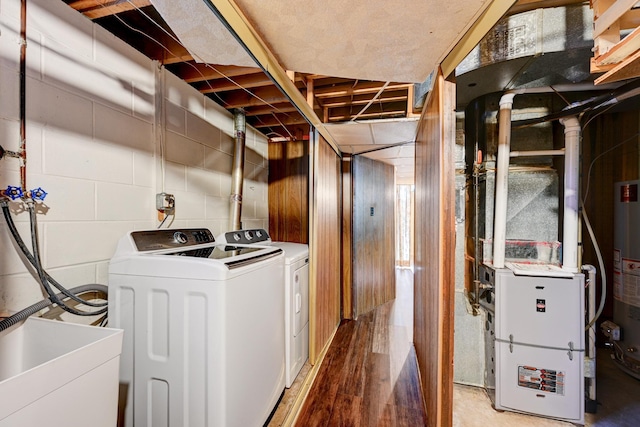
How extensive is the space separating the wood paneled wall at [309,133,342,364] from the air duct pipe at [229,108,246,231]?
2.38 ft

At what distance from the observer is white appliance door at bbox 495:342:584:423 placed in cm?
178

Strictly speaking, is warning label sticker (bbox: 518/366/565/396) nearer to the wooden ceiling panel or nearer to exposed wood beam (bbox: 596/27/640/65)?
exposed wood beam (bbox: 596/27/640/65)

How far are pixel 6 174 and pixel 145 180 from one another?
0.62 m

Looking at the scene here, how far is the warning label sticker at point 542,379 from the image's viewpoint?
1.81 metres

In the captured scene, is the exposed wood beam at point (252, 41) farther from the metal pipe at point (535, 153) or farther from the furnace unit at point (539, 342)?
the furnace unit at point (539, 342)

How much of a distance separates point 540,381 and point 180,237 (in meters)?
2.74

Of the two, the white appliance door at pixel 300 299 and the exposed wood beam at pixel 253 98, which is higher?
the exposed wood beam at pixel 253 98

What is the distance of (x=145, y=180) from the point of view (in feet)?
5.38

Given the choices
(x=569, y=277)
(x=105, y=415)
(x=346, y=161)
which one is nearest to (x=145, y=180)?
(x=105, y=415)

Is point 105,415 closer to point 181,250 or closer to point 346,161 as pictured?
point 181,250

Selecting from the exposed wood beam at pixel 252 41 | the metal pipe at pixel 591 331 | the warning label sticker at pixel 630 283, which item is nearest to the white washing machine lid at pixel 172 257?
the exposed wood beam at pixel 252 41

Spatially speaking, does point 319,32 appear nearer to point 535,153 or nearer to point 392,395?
point 535,153

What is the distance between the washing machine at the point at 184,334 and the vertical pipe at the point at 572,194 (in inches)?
87.3

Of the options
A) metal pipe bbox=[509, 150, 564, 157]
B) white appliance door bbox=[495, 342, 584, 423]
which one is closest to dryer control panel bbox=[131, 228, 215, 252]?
white appliance door bbox=[495, 342, 584, 423]
